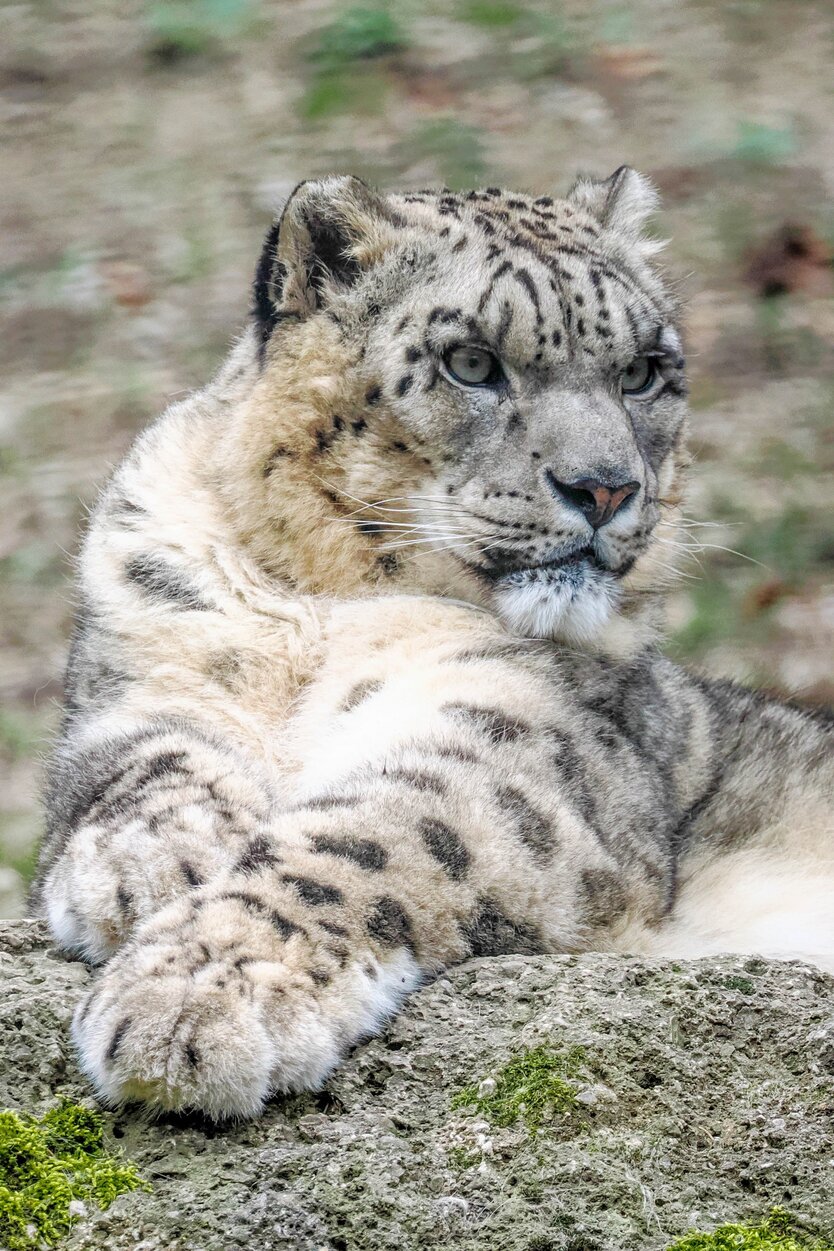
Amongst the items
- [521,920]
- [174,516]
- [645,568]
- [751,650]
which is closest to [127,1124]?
[521,920]

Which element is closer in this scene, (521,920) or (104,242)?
(521,920)

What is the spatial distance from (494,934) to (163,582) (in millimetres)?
1568

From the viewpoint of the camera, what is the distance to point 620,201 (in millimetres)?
5664

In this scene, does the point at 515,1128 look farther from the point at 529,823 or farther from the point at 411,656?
the point at 411,656

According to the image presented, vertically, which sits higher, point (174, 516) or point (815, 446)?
point (174, 516)

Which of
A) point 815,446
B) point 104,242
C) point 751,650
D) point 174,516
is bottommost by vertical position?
point 751,650

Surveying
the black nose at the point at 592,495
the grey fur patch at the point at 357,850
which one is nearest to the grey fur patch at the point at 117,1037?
the grey fur patch at the point at 357,850

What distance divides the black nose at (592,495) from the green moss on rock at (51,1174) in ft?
7.15

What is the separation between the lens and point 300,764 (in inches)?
169

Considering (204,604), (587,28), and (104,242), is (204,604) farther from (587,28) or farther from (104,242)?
(587,28)

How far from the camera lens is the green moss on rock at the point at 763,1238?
2.79 meters

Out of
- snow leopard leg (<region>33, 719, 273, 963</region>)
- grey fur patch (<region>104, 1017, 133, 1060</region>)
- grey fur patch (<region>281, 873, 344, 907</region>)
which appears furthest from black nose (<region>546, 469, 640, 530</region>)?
grey fur patch (<region>104, 1017, 133, 1060</region>)

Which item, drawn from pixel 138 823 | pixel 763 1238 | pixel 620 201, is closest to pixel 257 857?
pixel 138 823

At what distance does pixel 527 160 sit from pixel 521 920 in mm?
7316
